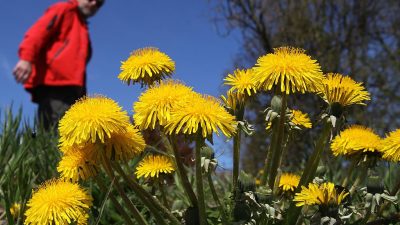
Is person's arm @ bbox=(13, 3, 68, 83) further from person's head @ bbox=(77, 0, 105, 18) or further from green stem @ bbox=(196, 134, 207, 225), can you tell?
green stem @ bbox=(196, 134, 207, 225)

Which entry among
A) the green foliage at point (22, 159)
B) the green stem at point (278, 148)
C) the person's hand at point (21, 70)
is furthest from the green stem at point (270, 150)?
the person's hand at point (21, 70)

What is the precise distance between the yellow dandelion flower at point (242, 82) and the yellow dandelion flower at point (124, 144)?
0.39 m

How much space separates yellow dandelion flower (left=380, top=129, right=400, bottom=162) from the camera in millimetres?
1741

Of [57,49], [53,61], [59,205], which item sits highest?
[57,49]

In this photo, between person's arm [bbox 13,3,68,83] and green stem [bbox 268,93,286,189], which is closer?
green stem [bbox 268,93,286,189]

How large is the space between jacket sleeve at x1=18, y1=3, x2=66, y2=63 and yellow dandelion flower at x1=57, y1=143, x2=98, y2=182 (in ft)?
10.7

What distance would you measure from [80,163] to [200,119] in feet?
1.52

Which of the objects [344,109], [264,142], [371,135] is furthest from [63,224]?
[264,142]

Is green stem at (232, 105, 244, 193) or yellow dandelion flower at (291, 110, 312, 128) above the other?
yellow dandelion flower at (291, 110, 312, 128)

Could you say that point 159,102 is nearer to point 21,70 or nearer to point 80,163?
point 80,163

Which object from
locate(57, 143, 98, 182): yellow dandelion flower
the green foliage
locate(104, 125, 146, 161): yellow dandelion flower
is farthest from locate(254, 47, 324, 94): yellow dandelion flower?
the green foliage

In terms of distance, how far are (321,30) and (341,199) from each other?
1211 centimetres

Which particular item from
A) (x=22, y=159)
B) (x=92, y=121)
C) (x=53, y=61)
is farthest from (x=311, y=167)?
(x=53, y=61)

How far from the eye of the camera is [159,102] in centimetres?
164
